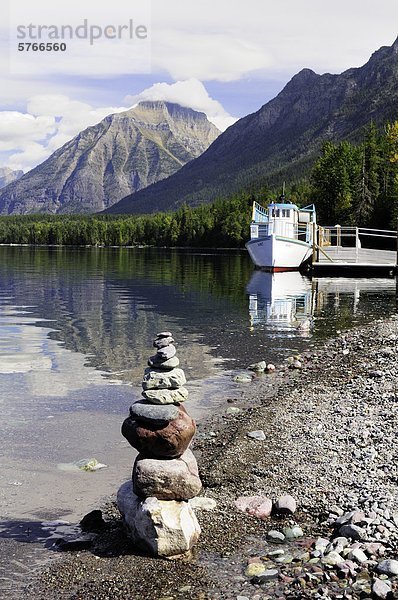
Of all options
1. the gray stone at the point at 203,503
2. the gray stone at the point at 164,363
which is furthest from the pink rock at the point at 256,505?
the gray stone at the point at 164,363

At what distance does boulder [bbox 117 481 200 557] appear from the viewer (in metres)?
9.48

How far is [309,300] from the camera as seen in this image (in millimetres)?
49812

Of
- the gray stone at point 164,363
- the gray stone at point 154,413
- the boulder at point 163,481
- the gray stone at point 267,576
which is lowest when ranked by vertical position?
the gray stone at point 267,576

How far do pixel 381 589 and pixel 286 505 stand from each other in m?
2.70

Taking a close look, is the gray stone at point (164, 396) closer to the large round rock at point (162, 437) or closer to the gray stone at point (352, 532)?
the large round rock at point (162, 437)

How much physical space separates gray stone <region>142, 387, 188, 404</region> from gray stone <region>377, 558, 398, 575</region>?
3861 millimetres

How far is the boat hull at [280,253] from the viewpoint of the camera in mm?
78812

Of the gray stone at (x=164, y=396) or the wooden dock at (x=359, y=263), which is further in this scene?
the wooden dock at (x=359, y=263)

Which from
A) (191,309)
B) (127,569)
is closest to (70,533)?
(127,569)

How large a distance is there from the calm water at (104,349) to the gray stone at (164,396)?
8.16ft

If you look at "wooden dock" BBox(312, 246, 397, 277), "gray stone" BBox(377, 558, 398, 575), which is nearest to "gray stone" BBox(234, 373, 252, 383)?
"gray stone" BBox(377, 558, 398, 575)

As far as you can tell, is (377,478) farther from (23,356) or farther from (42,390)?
(23,356)

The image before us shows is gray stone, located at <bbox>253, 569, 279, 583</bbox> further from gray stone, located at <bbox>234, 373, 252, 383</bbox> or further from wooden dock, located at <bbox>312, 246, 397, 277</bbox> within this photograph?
wooden dock, located at <bbox>312, 246, 397, 277</bbox>

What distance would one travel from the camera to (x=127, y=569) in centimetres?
921
